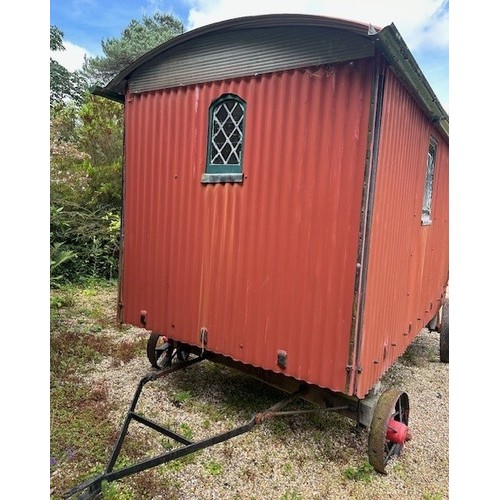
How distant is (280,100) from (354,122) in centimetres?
67

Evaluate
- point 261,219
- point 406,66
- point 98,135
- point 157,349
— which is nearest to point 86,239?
point 98,135

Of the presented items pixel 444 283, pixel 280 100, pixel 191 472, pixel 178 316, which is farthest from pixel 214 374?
pixel 444 283

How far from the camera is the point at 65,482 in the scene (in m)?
2.90

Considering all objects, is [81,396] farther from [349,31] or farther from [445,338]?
[445,338]

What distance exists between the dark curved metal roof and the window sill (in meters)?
1.20

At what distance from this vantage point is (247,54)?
323cm

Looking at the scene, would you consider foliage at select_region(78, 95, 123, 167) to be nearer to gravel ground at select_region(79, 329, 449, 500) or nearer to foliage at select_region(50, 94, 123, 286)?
foliage at select_region(50, 94, 123, 286)

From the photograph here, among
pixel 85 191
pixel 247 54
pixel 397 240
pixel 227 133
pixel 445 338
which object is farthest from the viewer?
pixel 85 191

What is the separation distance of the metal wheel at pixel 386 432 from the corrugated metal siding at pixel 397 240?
0.70ft

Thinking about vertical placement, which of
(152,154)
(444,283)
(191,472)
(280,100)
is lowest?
(191,472)

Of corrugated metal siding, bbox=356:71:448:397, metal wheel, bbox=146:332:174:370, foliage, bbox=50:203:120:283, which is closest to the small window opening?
corrugated metal siding, bbox=356:71:448:397

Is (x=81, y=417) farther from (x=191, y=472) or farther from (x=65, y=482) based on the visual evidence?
(x=191, y=472)

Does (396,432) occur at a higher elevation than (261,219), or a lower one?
lower

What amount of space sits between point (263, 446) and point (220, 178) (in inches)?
98.0
